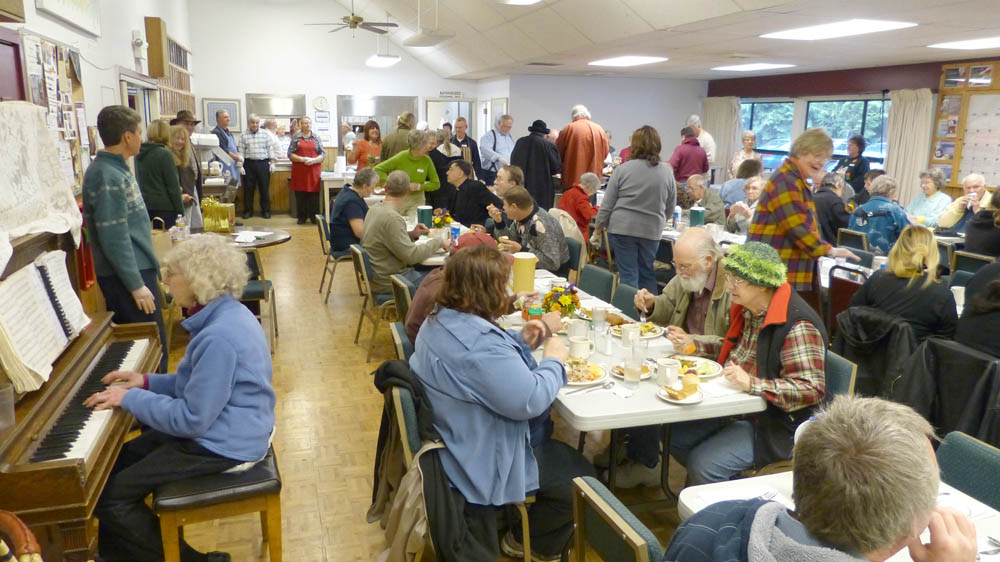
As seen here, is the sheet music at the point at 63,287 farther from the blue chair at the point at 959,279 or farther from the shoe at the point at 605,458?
the blue chair at the point at 959,279

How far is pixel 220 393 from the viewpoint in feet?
7.24

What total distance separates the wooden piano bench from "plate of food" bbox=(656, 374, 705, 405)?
1.33m

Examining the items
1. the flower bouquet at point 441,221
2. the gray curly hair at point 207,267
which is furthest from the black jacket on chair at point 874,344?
the flower bouquet at point 441,221

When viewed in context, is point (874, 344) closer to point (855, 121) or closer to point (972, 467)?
point (972, 467)

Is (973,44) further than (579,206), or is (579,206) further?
(973,44)

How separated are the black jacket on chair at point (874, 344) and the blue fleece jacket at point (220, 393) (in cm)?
A: 269

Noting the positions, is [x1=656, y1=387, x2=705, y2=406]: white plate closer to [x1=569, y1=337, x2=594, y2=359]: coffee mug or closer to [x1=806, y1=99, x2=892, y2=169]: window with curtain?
[x1=569, y1=337, x2=594, y2=359]: coffee mug

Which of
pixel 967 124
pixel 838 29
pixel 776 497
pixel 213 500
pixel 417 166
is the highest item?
pixel 838 29

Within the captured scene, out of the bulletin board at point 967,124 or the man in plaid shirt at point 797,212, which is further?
the bulletin board at point 967,124

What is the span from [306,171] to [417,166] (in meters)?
4.54

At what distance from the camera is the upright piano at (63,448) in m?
1.78

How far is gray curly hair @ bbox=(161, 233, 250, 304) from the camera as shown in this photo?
229cm

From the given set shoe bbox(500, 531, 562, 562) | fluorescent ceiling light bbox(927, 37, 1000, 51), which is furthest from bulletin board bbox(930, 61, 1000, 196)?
shoe bbox(500, 531, 562, 562)

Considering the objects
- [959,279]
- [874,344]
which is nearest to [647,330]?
[874,344]
